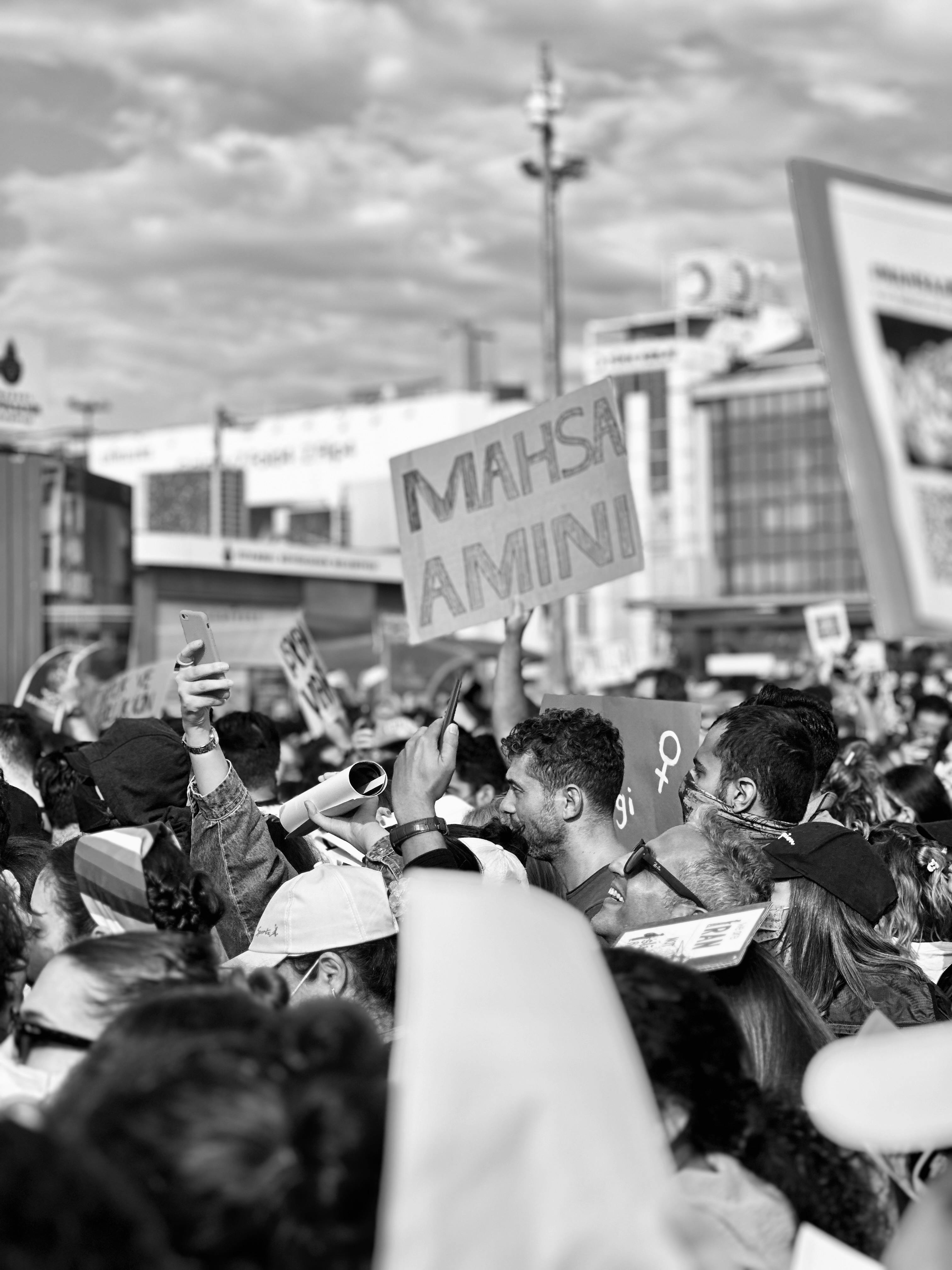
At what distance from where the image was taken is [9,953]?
2881mm

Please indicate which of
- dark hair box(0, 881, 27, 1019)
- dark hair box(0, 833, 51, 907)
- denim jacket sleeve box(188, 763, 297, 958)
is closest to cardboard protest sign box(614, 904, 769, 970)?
dark hair box(0, 881, 27, 1019)

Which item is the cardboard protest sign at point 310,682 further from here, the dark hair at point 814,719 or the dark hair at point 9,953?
the dark hair at point 9,953

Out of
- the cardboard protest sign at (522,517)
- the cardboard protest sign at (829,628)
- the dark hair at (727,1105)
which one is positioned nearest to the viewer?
the dark hair at (727,1105)

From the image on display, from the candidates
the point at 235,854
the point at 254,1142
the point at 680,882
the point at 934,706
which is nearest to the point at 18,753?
the point at 235,854

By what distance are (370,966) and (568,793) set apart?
94 cm

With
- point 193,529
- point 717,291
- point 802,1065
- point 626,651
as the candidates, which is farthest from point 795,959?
point 717,291

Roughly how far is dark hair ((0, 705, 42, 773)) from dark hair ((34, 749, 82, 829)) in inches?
14.9

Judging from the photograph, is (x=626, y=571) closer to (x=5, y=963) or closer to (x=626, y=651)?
(x=5, y=963)

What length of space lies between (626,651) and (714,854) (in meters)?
14.4

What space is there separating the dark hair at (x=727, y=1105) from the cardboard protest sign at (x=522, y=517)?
A: 12.3 ft

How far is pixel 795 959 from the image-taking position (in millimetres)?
3689

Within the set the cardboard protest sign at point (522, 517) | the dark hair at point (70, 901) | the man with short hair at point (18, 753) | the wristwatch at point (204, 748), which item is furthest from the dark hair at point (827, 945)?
the man with short hair at point (18, 753)

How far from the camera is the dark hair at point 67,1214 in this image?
122cm

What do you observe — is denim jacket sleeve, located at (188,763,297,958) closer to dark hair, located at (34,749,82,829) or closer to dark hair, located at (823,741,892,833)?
dark hair, located at (34,749,82,829)
